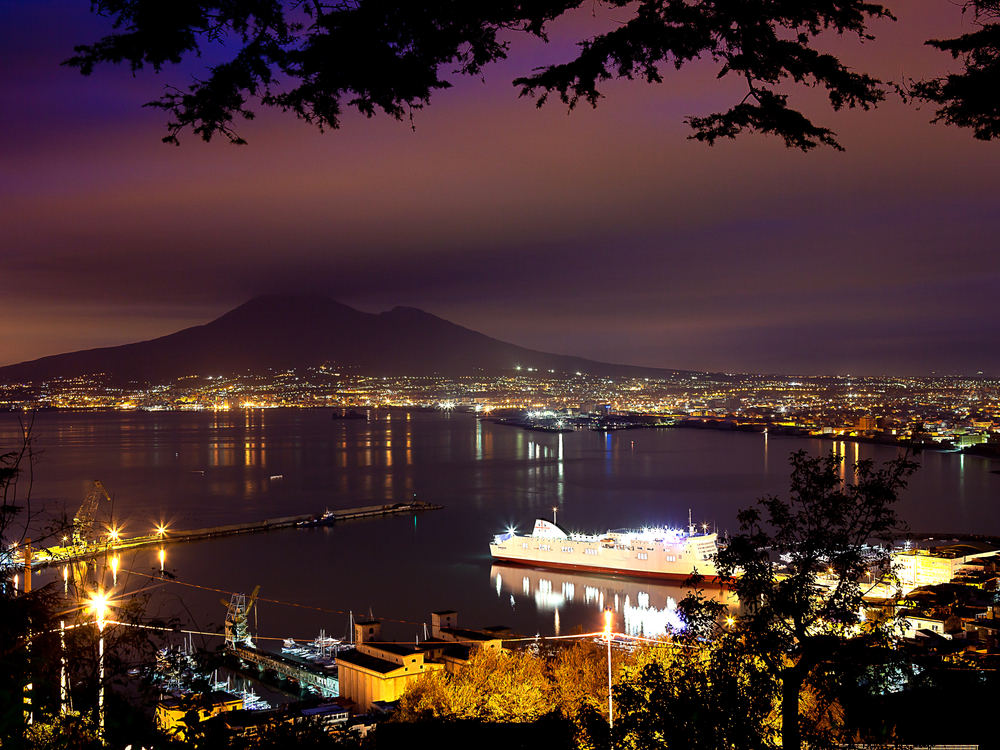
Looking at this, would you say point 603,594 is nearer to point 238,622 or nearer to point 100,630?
point 238,622

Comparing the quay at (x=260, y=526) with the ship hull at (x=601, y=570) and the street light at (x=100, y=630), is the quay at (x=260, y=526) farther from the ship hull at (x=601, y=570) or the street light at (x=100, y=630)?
the street light at (x=100, y=630)

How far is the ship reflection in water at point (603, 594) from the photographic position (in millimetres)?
9352

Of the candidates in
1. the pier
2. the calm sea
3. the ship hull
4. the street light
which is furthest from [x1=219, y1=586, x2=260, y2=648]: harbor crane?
the street light

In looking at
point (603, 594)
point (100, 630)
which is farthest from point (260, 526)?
point (100, 630)

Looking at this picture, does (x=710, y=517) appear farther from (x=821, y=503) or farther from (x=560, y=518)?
(x=821, y=503)

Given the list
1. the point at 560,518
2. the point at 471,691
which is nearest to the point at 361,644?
the point at 471,691

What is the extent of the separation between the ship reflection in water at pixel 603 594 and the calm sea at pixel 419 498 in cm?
5

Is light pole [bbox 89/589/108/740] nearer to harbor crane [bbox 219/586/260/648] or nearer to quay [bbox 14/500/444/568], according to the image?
harbor crane [bbox 219/586/260/648]

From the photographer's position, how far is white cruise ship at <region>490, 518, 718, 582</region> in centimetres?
1164

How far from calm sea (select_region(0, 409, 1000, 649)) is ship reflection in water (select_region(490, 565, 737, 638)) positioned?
5cm

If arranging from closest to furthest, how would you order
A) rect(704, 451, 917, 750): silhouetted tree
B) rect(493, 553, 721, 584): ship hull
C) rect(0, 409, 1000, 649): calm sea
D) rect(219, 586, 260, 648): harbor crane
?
rect(704, 451, 917, 750): silhouetted tree → rect(219, 586, 260, 648): harbor crane → rect(0, 409, 1000, 649): calm sea → rect(493, 553, 721, 584): ship hull

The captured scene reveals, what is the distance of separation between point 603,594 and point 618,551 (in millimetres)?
1281

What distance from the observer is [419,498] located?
18578 mm

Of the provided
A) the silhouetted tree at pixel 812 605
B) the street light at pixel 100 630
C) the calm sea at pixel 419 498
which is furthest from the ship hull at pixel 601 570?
the street light at pixel 100 630
